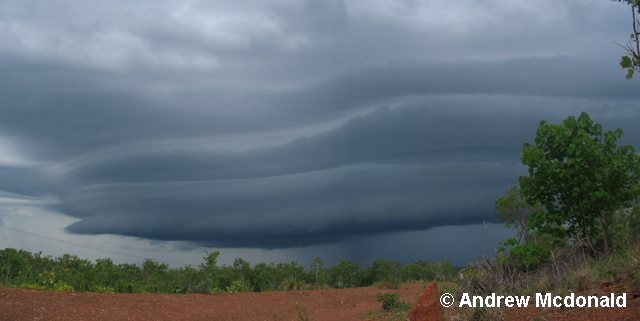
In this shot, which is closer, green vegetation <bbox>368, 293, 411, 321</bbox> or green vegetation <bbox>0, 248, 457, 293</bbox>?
green vegetation <bbox>368, 293, 411, 321</bbox>

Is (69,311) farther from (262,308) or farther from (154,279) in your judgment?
(154,279)

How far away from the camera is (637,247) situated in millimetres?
14695

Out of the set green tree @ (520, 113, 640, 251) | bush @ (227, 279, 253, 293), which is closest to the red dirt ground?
bush @ (227, 279, 253, 293)

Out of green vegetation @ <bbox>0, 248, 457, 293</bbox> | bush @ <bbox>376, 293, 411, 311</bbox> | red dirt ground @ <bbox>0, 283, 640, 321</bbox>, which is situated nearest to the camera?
red dirt ground @ <bbox>0, 283, 640, 321</bbox>

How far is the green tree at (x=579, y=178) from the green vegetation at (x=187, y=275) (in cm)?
949

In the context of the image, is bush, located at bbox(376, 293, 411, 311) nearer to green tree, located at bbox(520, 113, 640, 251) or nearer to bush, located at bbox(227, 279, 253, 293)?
green tree, located at bbox(520, 113, 640, 251)

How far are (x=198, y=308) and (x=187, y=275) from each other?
5770mm

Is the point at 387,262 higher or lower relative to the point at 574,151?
lower

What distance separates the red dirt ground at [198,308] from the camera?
38.2ft

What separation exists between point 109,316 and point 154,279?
10.5 metres

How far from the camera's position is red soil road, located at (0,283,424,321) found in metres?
14.6

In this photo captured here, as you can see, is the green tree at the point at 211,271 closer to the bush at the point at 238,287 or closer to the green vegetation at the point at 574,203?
the bush at the point at 238,287

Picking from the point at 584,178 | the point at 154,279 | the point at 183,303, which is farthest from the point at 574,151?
the point at 154,279

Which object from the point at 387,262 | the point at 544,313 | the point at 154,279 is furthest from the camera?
the point at 387,262
